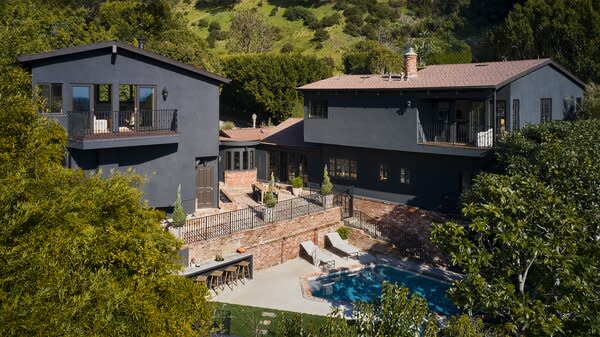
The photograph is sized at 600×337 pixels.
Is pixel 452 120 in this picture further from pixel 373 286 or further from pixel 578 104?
pixel 373 286

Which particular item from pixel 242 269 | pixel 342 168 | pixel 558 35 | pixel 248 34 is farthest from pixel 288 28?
pixel 242 269

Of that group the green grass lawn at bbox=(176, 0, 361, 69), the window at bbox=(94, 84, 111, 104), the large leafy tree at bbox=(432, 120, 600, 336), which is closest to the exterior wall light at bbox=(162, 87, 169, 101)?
the window at bbox=(94, 84, 111, 104)

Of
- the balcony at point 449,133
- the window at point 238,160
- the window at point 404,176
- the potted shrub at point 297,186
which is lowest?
the potted shrub at point 297,186

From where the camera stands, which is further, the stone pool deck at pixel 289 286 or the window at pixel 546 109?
the window at pixel 546 109

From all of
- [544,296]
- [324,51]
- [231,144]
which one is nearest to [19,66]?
[231,144]

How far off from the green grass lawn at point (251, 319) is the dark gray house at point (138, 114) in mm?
7648

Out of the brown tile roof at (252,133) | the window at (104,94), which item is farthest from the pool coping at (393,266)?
the brown tile roof at (252,133)

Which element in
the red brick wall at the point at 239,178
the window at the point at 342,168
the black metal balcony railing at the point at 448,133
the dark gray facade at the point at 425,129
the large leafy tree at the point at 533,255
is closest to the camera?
the large leafy tree at the point at 533,255

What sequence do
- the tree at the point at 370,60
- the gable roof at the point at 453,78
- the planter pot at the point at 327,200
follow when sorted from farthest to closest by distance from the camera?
1. the tree at the point at 370,60
2. the planter pot at the point at 327,200
3. the gable roof at the point at 453,78

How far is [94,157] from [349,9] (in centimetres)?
7048

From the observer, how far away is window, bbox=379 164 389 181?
92.0 feet

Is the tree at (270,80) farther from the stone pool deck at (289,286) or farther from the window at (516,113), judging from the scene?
the stone pool deck at (289,286)

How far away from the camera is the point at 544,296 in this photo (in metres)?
12.5

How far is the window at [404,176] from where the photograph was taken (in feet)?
89.4
